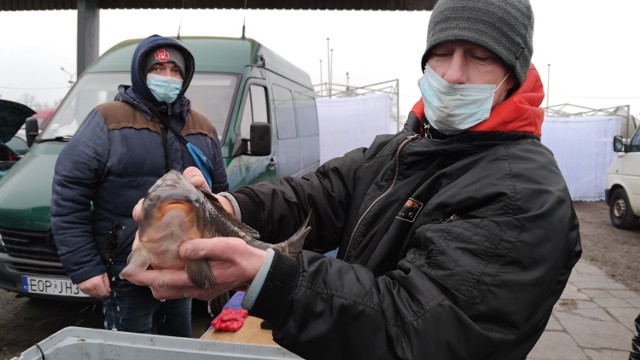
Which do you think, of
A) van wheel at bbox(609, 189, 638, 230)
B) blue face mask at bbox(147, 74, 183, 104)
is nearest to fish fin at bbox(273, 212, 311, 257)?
blue face mask at bbox(147, 74, 183, 104)

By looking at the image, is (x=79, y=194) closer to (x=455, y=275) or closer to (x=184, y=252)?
(x=184, y=252)

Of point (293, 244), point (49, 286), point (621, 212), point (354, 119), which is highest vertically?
point (354, 119)

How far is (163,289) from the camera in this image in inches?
49.3

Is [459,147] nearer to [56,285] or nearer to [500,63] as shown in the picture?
[500,63]

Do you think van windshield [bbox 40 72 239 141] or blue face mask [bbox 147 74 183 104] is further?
van windshield [bbox 40 72 239 141]

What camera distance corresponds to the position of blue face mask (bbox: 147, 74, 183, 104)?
3.01 m

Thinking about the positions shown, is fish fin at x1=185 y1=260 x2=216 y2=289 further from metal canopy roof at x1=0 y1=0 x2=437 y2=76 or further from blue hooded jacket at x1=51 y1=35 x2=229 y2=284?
metal canopy roof at x1=0 y1=0 x2=437 y2=76

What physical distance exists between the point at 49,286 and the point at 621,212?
12.2 m

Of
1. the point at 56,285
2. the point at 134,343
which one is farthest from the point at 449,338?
the point at 56,285

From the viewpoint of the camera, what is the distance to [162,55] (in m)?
3.11

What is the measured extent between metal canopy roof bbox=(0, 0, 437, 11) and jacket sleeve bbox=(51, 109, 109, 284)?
8.13 m

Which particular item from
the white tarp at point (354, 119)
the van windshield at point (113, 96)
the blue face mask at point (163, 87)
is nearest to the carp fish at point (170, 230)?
the blue face mask at point (163, 87)

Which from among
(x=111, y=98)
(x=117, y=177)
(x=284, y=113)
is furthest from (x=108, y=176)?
(x=284, y=113)

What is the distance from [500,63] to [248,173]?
3.87 meters
